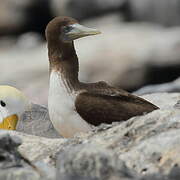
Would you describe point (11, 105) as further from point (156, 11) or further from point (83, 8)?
point (83, 8)

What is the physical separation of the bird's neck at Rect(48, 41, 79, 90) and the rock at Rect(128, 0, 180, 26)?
2205 centimetres

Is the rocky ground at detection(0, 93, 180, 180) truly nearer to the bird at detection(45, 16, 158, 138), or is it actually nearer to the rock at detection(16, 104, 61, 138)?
the bird at detection(45, 16, 158, 138)

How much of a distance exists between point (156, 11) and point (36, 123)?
22872 millimetres

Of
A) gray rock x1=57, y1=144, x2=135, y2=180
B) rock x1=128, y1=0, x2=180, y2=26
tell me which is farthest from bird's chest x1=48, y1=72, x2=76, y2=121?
rock x1=128, y1=0, x2=180, y2=26

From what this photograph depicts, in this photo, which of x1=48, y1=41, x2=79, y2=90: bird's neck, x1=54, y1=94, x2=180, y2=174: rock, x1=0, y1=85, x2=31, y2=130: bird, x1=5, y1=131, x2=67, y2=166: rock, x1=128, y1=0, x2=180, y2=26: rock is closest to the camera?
x1=54, y1=94, x2=180, y2=174: rock

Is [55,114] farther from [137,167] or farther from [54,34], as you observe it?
[137,167]

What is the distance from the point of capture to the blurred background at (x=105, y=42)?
2830 centimetres

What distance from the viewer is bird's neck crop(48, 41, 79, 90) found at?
10547mm

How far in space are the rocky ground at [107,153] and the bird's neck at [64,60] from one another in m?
2.56

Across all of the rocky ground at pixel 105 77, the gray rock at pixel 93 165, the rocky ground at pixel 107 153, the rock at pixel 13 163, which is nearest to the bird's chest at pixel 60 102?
the rocky ground at pixel 105 77

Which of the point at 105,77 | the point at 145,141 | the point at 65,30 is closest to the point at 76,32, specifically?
the point at 65,30

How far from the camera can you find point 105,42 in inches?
1209

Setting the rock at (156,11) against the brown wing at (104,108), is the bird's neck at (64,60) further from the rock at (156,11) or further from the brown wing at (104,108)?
the rock at (156,11)

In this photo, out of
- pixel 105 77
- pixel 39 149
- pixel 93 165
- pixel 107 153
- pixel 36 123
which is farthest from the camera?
pixel 105 77
